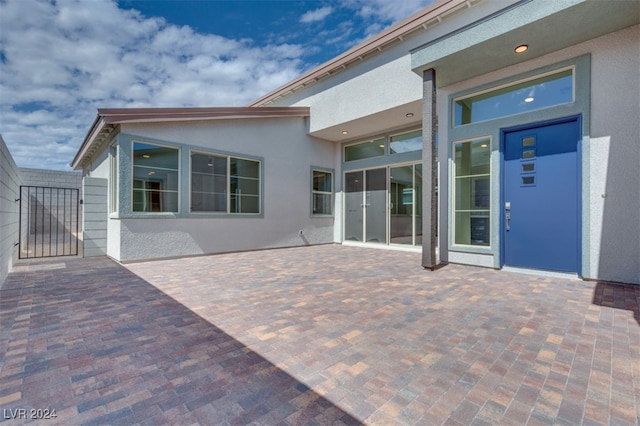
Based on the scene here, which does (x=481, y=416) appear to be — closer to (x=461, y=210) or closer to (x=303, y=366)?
(x=303, y=366)

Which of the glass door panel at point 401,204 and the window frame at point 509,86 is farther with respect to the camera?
the glass door panel at point 401,204

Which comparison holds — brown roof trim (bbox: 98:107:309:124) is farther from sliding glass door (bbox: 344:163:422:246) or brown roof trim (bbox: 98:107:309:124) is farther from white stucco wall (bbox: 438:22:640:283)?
white stucco wall (bbox: 438:22:640:283)

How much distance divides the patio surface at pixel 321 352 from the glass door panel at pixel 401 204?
3680 mm

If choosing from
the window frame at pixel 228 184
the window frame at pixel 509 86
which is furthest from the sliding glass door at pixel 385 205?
the window frame at pixel 228 184

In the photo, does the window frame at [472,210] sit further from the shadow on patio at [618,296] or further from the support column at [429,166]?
the shadow on patio at [618,296]

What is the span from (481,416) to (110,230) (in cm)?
822

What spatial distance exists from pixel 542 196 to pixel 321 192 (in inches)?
247

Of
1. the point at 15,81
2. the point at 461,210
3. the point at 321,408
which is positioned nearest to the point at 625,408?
the point at 321,408

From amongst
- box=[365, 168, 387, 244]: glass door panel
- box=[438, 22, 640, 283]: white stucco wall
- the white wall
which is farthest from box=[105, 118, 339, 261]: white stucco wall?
the white wall

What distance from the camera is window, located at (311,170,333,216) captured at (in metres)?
9.73

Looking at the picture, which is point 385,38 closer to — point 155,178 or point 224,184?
point 224,184

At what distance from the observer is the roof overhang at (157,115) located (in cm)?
598

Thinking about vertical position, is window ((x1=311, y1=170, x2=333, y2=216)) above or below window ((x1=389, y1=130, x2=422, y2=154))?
below

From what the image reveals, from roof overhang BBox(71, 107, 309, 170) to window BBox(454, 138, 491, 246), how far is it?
16.7 feet
